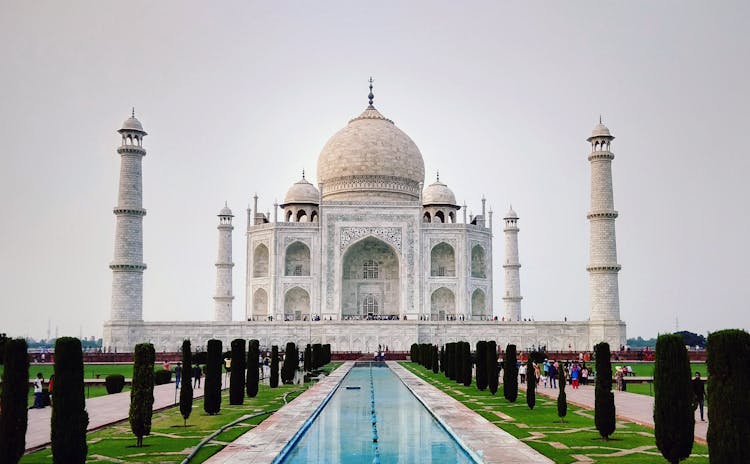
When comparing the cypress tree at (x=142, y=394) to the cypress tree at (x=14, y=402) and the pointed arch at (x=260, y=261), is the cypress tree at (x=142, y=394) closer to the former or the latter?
the cypress tree at (x=14, y=402)

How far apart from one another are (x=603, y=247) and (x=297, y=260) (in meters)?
13.2

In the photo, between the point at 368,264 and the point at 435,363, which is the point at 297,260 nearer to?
the point at 368,264

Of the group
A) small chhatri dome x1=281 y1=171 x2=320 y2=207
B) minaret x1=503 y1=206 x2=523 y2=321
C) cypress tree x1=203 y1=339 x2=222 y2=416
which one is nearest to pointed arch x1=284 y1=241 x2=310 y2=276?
small chhatri dome x1=281 y1=171 x2=320 y2=207

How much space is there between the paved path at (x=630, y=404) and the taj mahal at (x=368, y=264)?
12497 mm

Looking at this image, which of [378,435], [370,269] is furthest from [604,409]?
[370,269]

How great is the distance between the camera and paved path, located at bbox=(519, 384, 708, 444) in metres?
10.9

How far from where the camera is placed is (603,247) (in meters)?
30.2

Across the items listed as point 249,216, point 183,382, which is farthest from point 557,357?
point 183,382

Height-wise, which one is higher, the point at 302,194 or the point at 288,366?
the point at 302,194

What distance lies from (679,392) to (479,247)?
28.8 metres

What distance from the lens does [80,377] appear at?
26.1 ft

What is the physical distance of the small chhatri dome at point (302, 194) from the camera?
3703 centimetres

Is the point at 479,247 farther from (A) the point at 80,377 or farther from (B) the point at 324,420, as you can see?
(A) the point at 80,377

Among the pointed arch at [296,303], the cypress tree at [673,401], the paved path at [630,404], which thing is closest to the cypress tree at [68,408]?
the cypress tree at [673,401]
